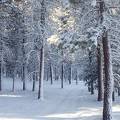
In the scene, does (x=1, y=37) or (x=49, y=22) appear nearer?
(x=49, y=22)

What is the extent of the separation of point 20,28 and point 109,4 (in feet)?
80.9

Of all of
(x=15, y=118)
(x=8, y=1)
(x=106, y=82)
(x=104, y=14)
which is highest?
(x=8, y=1)

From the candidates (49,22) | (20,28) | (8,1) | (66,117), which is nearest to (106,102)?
(66,117)

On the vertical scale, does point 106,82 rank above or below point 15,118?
above

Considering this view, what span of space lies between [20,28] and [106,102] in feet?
82.8

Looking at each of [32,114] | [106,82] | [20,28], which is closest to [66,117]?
[32,114]

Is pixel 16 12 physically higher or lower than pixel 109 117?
higher

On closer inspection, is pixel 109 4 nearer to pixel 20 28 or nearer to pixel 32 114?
pixel 32 114

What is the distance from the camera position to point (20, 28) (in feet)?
143

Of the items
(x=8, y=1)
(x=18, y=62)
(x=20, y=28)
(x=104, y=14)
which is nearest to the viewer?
(x=104, y=14)

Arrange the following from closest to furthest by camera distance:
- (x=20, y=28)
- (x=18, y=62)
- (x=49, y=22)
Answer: (x=49, y=22)
(x=20, y=28)
(x=18, y=62)

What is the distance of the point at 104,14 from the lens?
1953 cm

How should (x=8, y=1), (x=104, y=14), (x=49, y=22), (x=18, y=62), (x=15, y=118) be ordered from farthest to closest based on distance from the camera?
(x=18, y=62)
(x=49, y=22)
(x=8, y=1)
(x=15, y=118)
(x=104, y=14)

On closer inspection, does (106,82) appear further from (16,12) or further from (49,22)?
(49,22)
